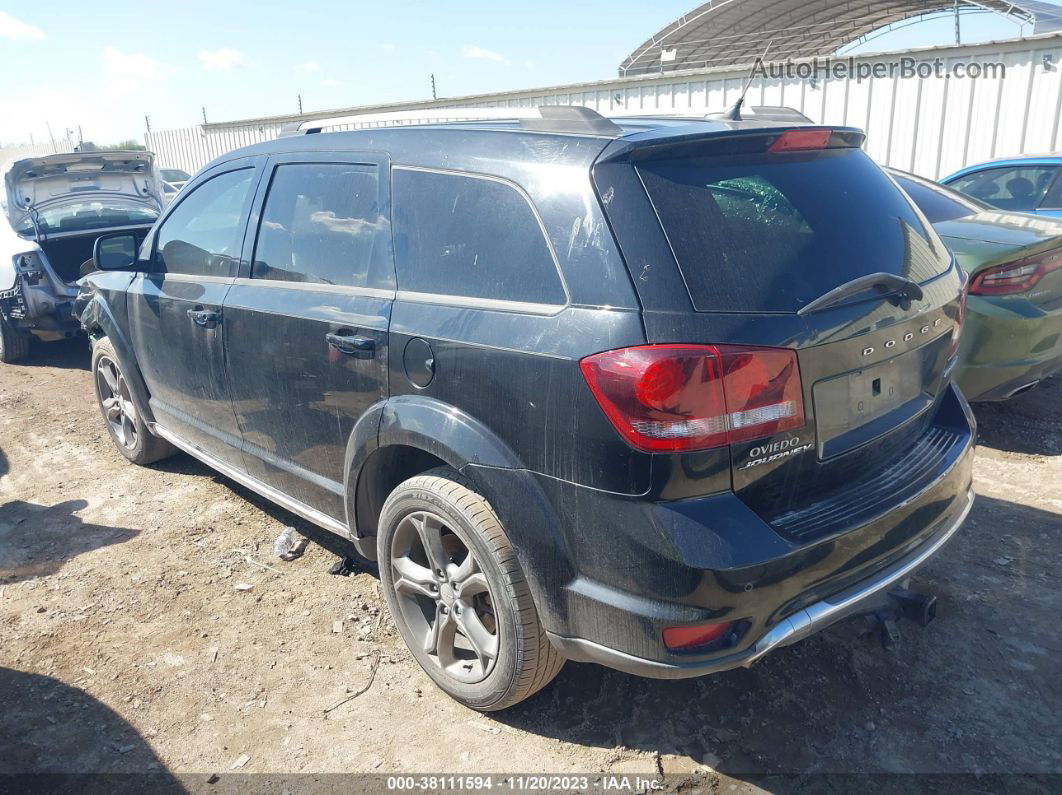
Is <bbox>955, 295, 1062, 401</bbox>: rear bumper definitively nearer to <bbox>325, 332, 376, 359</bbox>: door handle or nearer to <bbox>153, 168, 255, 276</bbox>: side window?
<bbox>325, 332, 376, 359</bbox>: door handle

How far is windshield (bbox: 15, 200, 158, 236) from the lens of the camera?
7707 millimetres

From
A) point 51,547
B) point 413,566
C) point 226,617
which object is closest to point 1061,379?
point 413,566

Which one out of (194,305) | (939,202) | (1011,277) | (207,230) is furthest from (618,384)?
(939,202)

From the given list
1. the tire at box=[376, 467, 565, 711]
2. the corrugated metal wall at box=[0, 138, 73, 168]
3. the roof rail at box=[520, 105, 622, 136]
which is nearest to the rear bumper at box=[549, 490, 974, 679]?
the tire at box=[376, 467, 565, 711]

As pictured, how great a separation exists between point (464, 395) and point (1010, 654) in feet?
7.34

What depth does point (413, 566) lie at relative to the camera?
9.31 ft

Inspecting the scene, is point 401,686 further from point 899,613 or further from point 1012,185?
point 1012,185

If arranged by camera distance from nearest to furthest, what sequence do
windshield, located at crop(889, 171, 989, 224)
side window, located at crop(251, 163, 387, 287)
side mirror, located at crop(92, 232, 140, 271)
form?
1. side window, located at crop(251, 163, 387, 287)
2. side mirror, located at crop(92, 232, 140, 271)
3. windshield, located at crop(889, 171, 989, 224)

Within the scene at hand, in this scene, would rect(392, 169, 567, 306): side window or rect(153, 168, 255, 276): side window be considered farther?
rect(153, 168, 255, 276): side window

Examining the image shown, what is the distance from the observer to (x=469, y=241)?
2545mm

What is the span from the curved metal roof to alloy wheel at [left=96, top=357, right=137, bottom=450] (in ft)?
53.8

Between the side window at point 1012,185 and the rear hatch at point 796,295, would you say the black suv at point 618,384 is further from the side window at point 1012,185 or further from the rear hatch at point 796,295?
the side window at point 1012,185

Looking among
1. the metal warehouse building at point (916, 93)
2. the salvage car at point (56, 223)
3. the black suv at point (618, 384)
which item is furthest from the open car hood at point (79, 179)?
the black suv at point (618, 384)

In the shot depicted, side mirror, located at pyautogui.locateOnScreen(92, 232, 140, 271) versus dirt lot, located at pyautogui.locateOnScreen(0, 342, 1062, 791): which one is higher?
side mirror, located at pyautogui.locateOnScreen(92, 232, 140, 271)
